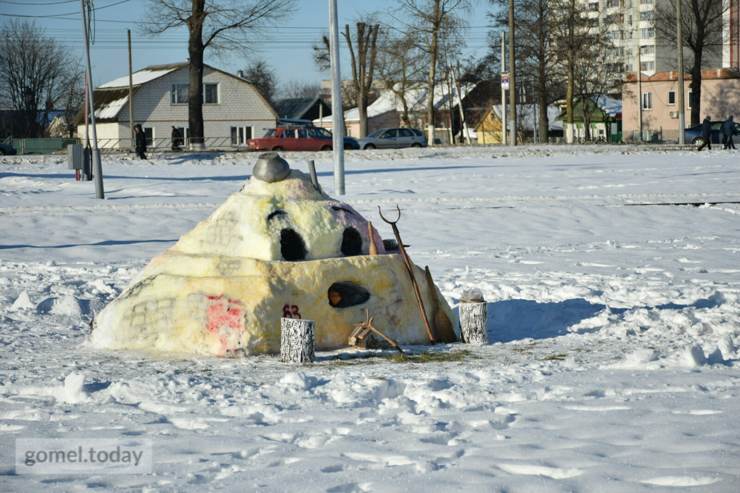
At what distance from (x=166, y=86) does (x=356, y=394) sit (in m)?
66.3

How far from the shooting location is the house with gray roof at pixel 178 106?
232 ft

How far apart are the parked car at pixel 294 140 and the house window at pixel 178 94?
24.1m

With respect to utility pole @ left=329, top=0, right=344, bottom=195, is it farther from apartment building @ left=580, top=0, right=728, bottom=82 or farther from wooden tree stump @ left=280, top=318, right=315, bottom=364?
apartment building @ left=580, top=0, right=728, bottom=82

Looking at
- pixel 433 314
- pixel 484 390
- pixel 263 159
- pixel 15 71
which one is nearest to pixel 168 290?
pixel 263 159

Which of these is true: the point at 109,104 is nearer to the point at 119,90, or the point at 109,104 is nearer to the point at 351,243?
the point at 119,90

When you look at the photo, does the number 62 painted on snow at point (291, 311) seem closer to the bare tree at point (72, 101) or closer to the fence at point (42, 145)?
the fence at point (42, 145)

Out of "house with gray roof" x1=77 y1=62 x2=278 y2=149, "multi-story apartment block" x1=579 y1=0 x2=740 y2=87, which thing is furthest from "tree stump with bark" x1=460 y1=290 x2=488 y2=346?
"house with gray roof" x1=77 y1=62 x2=278 y2=149

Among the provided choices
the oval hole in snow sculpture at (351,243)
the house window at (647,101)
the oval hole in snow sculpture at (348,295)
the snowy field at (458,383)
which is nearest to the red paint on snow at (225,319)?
the snowy field at (458,383)

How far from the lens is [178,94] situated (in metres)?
72.9

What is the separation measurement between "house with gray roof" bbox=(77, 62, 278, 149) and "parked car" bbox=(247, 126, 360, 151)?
815 inches

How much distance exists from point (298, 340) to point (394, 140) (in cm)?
4299

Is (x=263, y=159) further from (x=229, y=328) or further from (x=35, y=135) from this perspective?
(x=35, y=135)

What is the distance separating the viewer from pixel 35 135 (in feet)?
260

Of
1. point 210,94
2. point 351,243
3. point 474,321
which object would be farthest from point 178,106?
point 474,321
